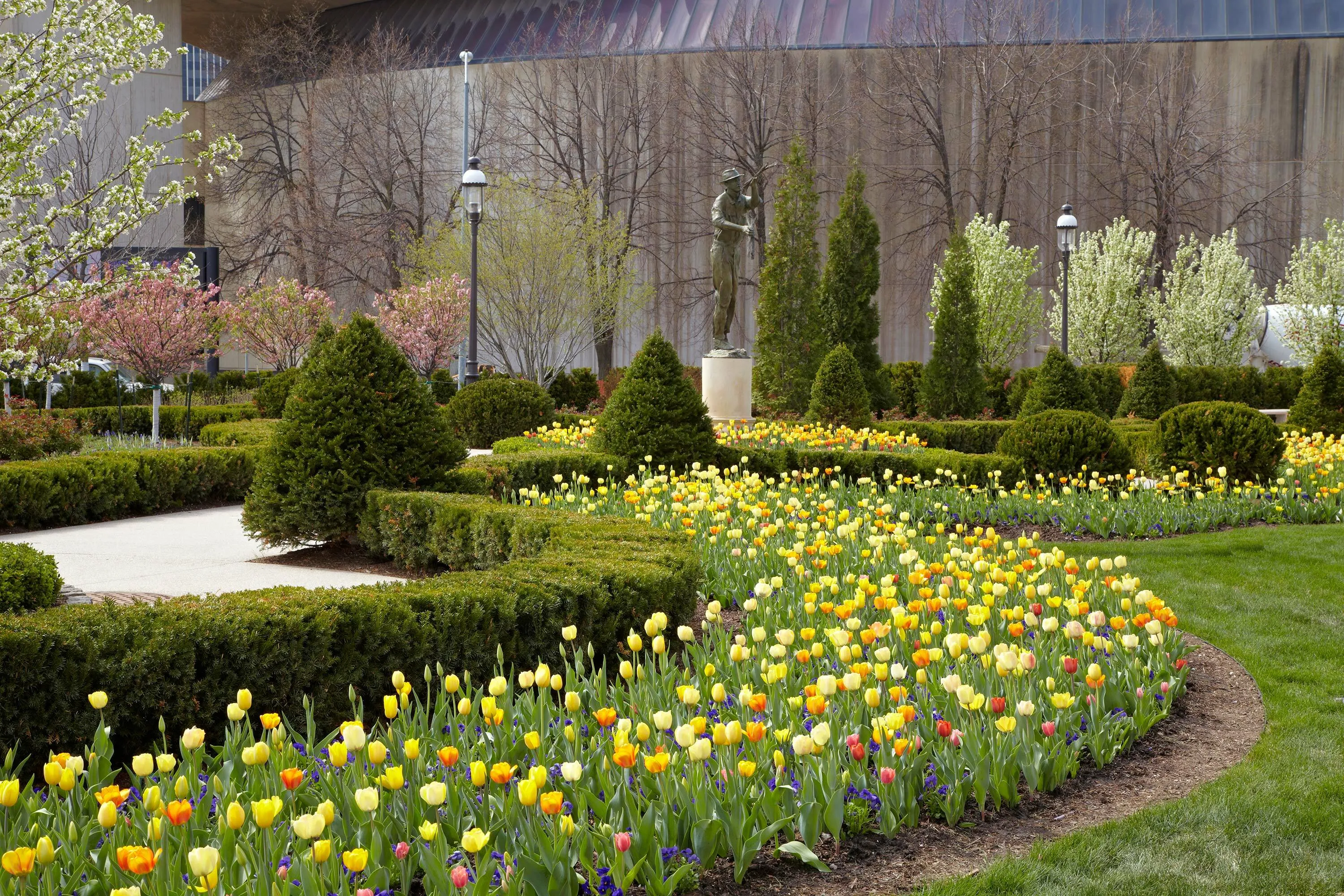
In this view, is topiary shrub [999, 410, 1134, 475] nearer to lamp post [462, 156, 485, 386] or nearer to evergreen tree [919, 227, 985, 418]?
evergreen tree [919, 227, 985, 418]

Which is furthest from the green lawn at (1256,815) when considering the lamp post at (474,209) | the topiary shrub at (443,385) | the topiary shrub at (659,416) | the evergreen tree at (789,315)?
the topiary shrub at (443,385)

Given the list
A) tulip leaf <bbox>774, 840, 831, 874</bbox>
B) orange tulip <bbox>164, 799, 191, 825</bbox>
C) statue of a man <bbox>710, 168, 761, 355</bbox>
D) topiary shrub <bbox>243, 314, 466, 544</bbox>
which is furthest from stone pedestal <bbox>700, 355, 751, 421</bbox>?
orange tulip <bbox>164, 799, 191, 825</bbox>

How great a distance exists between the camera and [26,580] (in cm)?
607

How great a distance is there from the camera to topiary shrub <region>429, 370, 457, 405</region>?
79.0 ft

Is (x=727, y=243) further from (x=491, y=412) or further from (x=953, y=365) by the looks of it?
(x=491, y=412)

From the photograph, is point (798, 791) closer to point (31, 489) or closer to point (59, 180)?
point (59, 180)

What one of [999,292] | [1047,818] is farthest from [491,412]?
[999,292]

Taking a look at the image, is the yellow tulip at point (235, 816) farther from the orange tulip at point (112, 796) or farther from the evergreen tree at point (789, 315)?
the evergreen tree at point (789, 315)

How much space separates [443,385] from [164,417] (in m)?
6.05

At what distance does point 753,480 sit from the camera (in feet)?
30.3

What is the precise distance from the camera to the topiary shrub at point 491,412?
55.9ft

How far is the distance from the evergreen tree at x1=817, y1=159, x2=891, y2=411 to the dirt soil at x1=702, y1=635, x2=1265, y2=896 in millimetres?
16152

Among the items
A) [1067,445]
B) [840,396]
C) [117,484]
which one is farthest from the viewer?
[840,396]

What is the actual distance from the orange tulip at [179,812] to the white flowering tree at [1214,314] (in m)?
27.5
